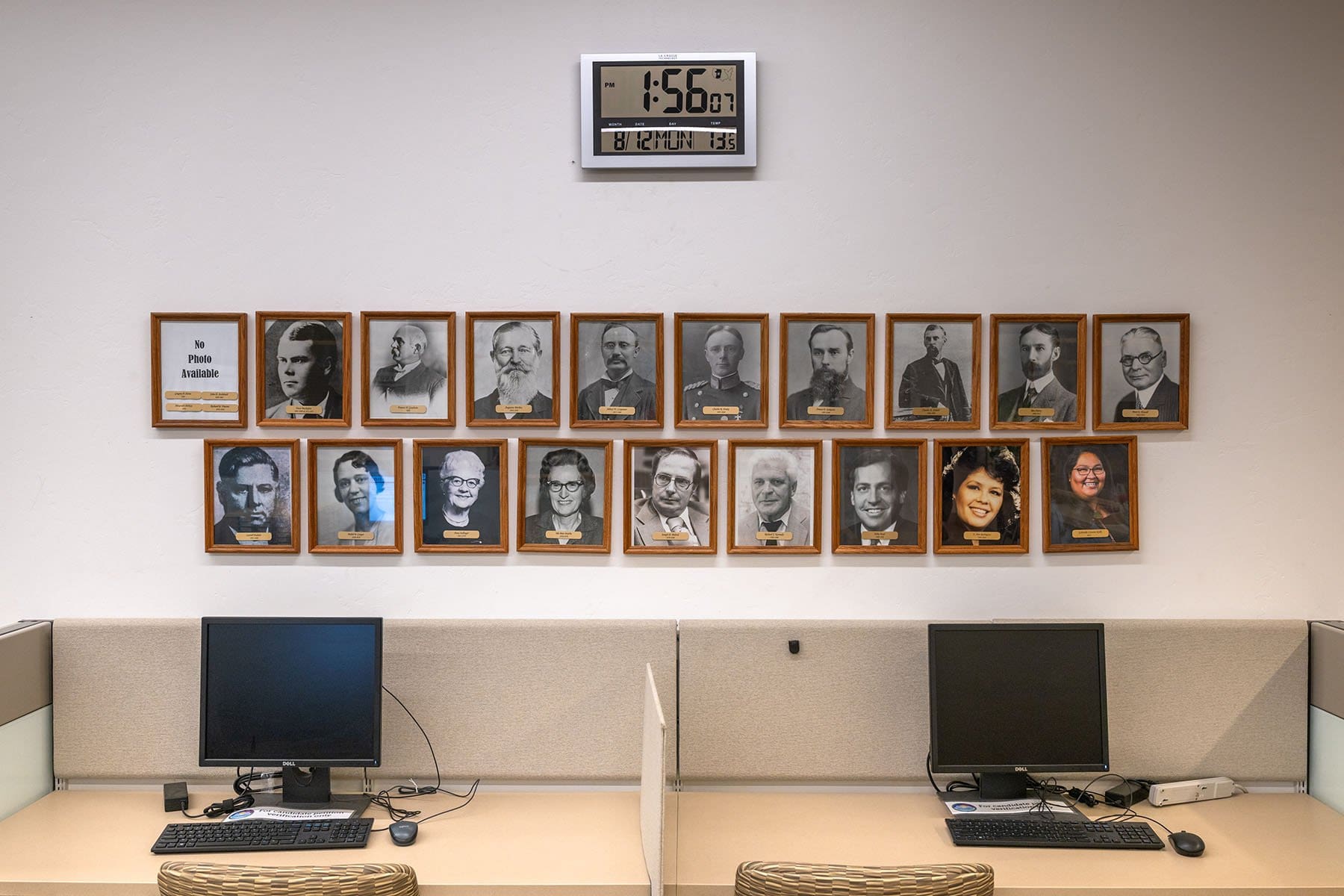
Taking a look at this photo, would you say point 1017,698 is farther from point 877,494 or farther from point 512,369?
point 512,369

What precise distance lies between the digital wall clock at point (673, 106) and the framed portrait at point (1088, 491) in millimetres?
1094

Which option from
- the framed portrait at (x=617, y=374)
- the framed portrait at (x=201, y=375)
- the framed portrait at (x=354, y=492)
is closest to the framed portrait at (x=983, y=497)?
the framed portrait at (x=617, y=374)

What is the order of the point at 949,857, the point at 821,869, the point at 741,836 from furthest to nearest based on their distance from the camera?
1. the point at 741,836
2. the point at 949,857
3. the point at 821,869

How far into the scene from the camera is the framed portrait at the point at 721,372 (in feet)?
7.38

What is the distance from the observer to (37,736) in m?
2.17

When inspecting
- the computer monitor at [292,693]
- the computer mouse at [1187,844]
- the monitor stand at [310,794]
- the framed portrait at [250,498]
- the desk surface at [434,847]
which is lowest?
the desk surface at [434,847]

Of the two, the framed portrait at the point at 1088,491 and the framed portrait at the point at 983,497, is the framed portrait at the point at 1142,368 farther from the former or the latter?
the framed portrait at the point at 983,497

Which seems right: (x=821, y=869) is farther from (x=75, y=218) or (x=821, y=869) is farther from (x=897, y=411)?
(x=75, y=218)

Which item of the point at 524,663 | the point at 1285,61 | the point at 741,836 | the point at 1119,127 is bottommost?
the point at 741,836

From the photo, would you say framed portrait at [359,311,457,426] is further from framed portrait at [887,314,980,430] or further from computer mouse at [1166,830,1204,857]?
computer mouse at [1166,830,1204,857]

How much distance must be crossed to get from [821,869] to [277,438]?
64.9 inches

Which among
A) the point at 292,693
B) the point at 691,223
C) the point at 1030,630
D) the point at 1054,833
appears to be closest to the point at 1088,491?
the point at 1030,630

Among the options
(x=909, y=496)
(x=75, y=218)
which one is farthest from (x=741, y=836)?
(x=75, y=218)

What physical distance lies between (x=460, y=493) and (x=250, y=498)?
21.1 inches
